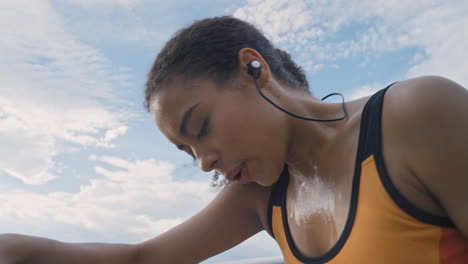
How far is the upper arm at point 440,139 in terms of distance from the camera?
31.1 inches

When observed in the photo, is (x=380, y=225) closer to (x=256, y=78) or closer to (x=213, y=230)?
(x=256, y=78)

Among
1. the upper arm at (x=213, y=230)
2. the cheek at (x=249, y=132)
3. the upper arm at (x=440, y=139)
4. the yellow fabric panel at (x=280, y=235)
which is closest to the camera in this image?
the upper arm at (x=440, y=139)

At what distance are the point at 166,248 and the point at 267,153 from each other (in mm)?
496

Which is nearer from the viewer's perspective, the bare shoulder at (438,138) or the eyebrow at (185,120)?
the bare shoulder at (438,138)

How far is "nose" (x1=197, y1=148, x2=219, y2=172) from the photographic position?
1032 millimetres

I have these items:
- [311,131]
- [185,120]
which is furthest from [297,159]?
[185,120]

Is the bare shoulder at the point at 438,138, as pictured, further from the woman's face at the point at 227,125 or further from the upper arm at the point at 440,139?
the woman's face at the point at 227,125

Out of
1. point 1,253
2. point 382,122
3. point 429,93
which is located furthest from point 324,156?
point 1,253

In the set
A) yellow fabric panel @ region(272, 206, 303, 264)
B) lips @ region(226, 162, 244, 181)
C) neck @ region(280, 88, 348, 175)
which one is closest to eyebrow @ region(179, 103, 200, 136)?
lips @ region(226, 162, 244, 181)

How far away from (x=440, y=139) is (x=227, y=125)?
45 cm

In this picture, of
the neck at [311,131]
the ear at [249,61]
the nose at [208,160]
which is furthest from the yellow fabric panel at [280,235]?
the ear at [249,61]

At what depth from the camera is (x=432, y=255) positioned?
83 cm

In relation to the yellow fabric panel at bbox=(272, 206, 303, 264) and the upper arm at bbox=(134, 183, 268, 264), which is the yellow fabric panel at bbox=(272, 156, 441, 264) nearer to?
the yellow fabric panel at bbox=(272, 206, 303, 264)

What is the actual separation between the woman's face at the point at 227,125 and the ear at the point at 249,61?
2cm
